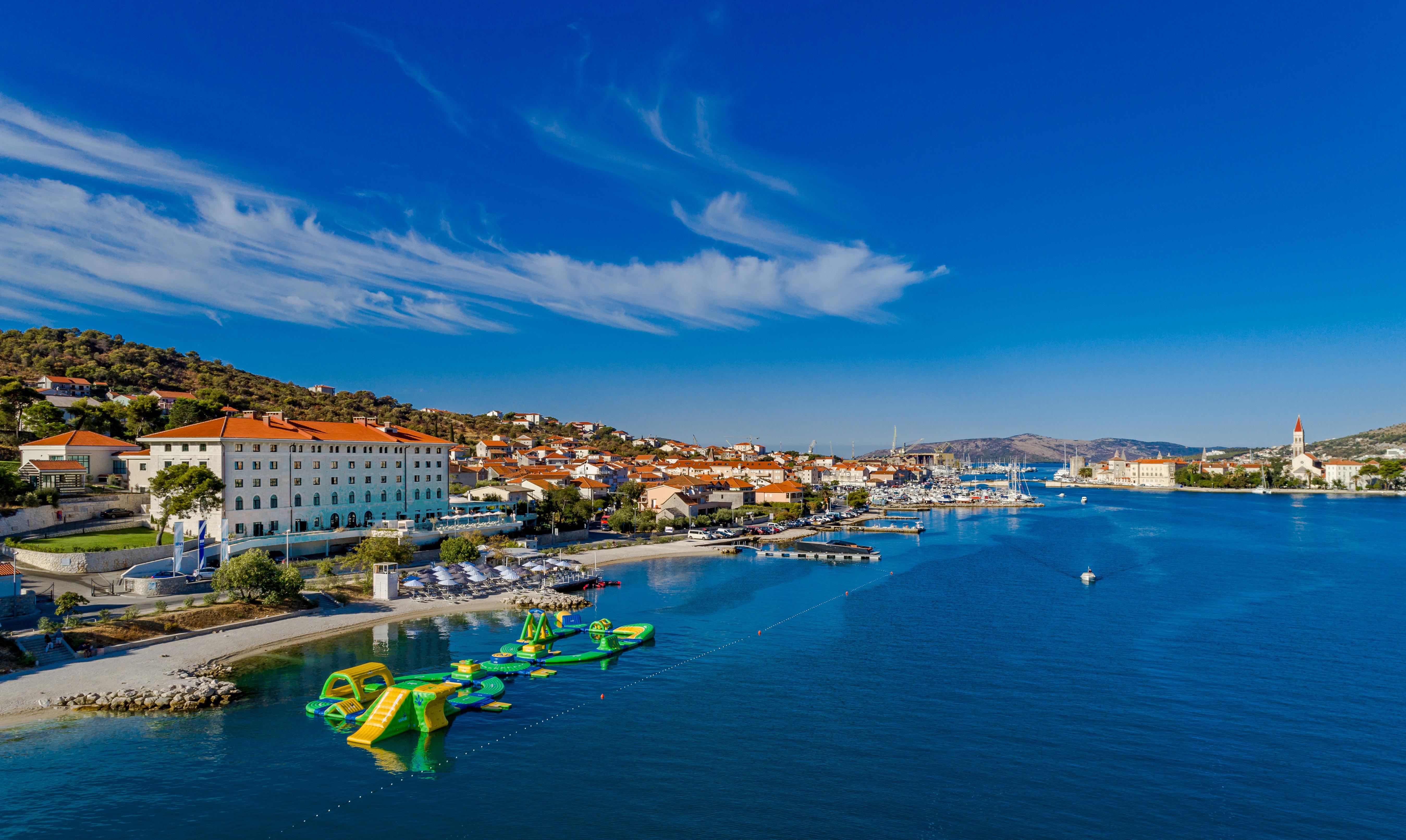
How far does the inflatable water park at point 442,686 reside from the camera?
77.8 ft

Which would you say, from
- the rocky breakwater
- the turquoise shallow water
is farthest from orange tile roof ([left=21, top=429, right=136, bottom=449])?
the rocky breakwater

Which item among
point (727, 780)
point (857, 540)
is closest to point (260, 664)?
point (727, 780)

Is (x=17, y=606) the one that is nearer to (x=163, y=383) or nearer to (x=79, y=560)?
(x=79, y=560)

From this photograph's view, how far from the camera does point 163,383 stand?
343ft

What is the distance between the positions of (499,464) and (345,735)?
7337cm

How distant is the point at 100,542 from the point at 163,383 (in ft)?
250

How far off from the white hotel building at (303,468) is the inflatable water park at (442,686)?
23.7 meters

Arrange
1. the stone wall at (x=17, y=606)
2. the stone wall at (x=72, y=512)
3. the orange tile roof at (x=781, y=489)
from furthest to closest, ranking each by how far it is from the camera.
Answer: the orange tile roof at (x=781, y=489), the stone wall at (x=72, y=512), the stone wall at (x=17, y=606)

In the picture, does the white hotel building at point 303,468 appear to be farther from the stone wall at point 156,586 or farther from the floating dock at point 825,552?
the floating dock at point 825,552

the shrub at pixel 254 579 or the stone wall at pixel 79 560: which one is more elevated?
the stone wall at pixel 79 560

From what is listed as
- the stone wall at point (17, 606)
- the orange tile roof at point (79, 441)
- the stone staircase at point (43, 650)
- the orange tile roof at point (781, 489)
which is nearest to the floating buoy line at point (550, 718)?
the stone staircase at point (43, 650)

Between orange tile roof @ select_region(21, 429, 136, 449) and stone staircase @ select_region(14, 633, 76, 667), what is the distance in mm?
31768

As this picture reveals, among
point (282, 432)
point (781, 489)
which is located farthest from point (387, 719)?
point (781, 489)

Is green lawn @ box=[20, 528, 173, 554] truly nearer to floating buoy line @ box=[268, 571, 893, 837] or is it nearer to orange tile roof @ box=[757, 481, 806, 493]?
floating buoy line @ box=[268, 571, 893, 837]
